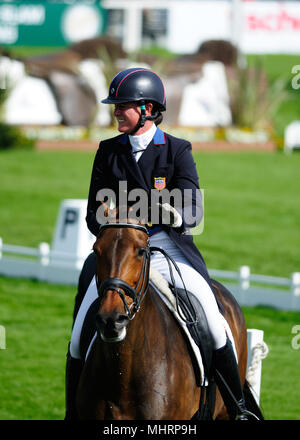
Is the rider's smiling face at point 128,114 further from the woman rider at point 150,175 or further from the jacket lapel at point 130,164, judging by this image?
the jacket lapel at point 130,164

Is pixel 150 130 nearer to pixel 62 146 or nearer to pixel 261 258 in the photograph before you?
pixel 261 258

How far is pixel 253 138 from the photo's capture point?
3016 cm

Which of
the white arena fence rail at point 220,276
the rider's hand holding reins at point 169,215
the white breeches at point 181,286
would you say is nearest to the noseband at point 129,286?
the rider's hand holding reins at point 169,215

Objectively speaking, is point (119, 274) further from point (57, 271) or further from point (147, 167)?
point (57, 271)

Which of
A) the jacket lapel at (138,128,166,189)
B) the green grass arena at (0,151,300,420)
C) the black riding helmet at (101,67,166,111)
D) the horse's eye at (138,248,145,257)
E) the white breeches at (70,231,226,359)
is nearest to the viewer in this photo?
the horse's eye at (138,248,145,257)

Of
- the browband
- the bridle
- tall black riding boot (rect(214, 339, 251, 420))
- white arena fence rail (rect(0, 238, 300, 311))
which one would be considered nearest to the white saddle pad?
tall black riding boot (rect(214, 339, 251, 420))

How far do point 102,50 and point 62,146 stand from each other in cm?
556

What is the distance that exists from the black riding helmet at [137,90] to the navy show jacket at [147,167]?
0.19 meters

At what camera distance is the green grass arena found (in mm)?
8586

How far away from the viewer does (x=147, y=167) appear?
15.4ft

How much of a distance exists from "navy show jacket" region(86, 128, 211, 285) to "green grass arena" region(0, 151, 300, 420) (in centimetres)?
354

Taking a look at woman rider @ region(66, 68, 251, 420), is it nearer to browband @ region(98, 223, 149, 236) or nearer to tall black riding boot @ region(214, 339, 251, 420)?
tall black riding boot @ region(214, 339, 251, 420)

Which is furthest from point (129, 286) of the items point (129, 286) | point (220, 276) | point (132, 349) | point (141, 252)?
point (220, 276)

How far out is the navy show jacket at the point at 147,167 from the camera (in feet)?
15.3
